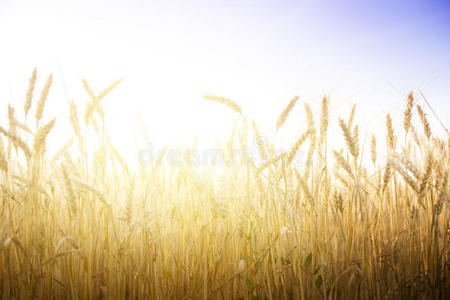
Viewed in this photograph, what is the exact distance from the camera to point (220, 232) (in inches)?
66.6

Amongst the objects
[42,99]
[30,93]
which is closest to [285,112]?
[42,99]

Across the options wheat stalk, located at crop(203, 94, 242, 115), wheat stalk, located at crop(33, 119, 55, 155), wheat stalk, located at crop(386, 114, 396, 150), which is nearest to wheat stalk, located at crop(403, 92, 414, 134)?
wheat stalk, located at crop(386, 114, 396, 150)

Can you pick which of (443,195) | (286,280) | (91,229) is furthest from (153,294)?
(443,195)

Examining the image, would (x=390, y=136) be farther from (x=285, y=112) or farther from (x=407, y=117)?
(x=285, y=112)

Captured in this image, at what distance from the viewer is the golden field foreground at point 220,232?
4.55ft

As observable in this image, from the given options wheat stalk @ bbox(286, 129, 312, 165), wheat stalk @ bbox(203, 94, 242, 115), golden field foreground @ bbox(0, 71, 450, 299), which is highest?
wheat stalk @ bbox(203, 94, 242, 115)

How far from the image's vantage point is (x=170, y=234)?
1609 millimetres

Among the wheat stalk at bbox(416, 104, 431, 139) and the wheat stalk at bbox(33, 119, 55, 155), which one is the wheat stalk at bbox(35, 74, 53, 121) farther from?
the wheat stalk at bbox(416, 104, 431, 139)

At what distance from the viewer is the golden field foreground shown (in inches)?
54.6

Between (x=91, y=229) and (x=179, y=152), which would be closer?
(x=91, y=229)

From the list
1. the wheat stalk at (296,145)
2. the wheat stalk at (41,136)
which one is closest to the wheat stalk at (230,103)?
the wheat stalk at (296,145)

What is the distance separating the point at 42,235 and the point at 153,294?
0.70m

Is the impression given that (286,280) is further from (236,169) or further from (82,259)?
(82,259)

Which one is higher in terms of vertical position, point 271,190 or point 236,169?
point 236,169
